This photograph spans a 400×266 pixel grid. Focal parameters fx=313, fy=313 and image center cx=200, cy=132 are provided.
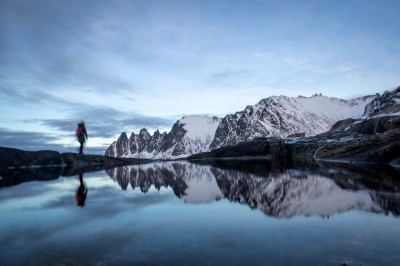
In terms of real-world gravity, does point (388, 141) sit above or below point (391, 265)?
above

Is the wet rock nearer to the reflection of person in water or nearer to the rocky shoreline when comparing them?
the reflection of person in water

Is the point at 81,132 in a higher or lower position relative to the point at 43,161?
higher

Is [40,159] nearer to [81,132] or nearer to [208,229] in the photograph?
[81,132]

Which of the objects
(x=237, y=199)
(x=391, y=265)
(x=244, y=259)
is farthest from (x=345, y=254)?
(x=237, y=199)

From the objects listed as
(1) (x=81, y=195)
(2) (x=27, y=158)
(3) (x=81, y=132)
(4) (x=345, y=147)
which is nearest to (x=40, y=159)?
(2) (x=27, y=158)

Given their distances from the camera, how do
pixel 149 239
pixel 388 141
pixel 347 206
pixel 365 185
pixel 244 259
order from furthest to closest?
pixel 388 141 < pixel 365 185 < pixel 347 206 < pixel 149 239 < pixel 244 259

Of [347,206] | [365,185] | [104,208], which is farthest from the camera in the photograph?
[365,185]

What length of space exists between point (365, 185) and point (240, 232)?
791 centimetres

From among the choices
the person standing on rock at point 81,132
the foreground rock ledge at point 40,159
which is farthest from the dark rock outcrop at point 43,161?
the person standing on rock at point 81,132

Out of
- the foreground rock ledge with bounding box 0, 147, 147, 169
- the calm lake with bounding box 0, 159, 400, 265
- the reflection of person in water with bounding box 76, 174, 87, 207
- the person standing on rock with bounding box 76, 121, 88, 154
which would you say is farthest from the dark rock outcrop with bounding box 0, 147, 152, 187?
the calm lake with bounding box 0, 159, 400, 265

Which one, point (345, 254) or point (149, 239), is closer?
point (345, 254)

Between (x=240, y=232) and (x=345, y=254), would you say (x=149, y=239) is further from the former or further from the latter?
(x=345, y=254)

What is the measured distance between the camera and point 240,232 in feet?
20.7

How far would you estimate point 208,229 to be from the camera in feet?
21.8
